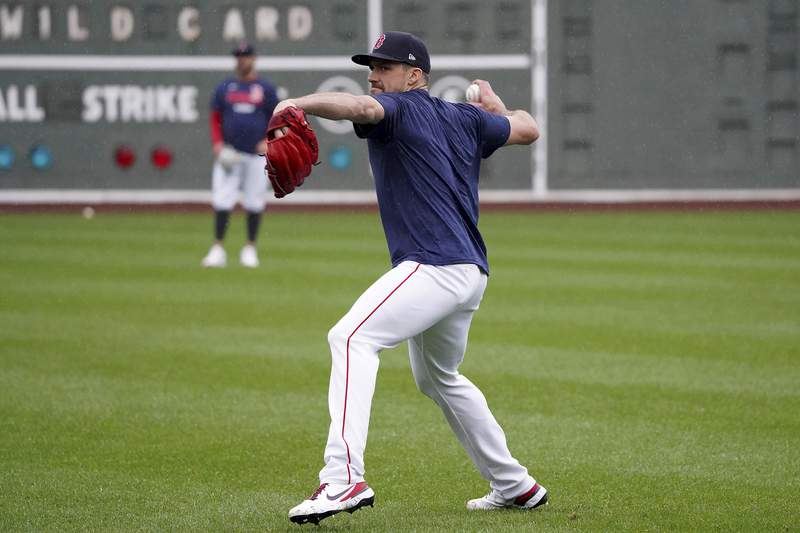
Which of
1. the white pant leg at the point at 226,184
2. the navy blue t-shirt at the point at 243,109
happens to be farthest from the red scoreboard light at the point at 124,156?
the white pant leg at the point at 226,184

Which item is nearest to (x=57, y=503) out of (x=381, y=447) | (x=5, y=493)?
(x=5, y=493)

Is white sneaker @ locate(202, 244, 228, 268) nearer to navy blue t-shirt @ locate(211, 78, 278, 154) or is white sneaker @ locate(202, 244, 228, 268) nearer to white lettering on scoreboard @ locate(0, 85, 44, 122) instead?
navy blue t-shirt @ locate(211, 78, 278, 154)

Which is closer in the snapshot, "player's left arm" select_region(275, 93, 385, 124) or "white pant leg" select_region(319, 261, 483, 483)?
"player's left arm" select_region(275, 93, 385, 124)

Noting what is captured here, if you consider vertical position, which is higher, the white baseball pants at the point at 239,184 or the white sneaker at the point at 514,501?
the white sneaker at the point at 514,501

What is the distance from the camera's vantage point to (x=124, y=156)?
810 inches

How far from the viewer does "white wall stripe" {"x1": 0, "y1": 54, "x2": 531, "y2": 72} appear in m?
20.5

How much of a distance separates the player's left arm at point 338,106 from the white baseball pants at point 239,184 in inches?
372

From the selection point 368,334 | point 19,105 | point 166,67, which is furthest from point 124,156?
point 368,334

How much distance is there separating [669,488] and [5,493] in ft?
8.72

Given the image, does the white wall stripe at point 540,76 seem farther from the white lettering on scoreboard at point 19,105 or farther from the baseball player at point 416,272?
the baseball player at point 416,272

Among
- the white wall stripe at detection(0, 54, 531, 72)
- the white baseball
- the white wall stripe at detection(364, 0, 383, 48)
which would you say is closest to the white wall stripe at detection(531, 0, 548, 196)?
the white wall stripe at detection(0, 54, 531, 72)

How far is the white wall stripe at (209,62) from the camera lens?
809 inches

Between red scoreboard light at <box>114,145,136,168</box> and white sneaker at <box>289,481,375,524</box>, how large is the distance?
16774mm

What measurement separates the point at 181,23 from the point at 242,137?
24.4 feet
